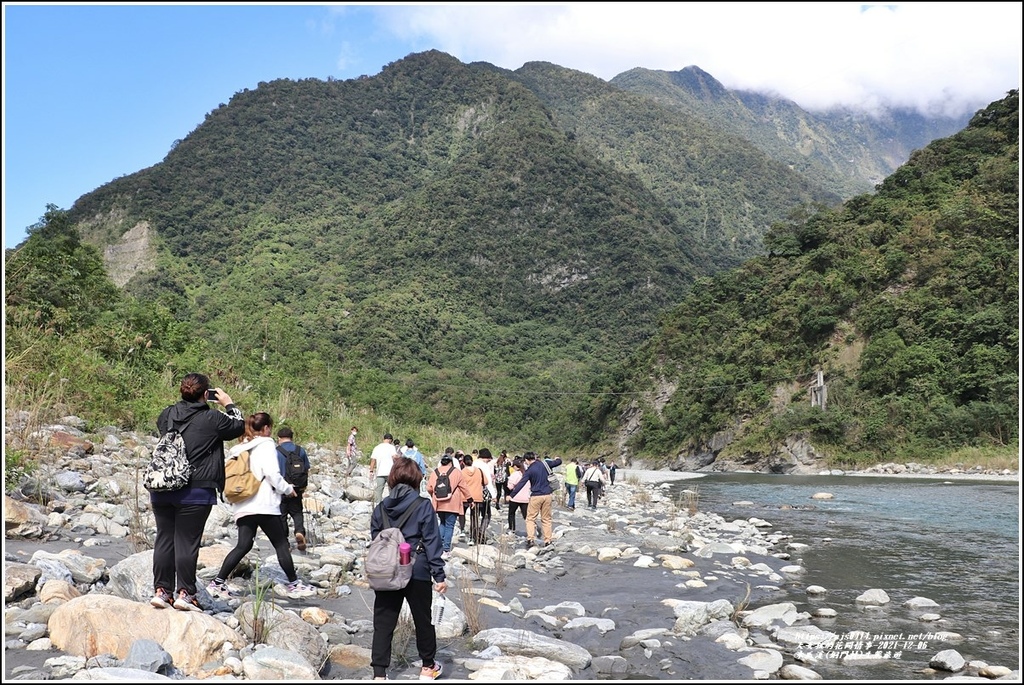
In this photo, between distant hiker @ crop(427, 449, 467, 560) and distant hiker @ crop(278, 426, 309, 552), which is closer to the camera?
distant hiker @ crop(278, 426, 309, 552)

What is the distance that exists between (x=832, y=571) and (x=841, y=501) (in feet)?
48.9

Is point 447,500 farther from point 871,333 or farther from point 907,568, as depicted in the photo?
point 871,333

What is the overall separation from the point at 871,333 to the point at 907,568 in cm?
4498

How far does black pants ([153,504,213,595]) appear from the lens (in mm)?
5457

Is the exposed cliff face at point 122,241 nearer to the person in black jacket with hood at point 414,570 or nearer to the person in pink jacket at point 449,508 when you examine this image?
the person in pink jacket at point 449,508

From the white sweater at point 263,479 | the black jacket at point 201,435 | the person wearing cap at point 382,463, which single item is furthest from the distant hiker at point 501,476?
the black jacket at point 201,435

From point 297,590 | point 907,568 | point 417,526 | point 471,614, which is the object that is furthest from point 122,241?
point 417,526

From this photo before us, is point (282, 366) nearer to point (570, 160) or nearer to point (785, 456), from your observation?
point (785, 456)

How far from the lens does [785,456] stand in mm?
50375

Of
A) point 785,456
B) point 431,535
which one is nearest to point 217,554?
point 431,535

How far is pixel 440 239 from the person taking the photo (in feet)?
431

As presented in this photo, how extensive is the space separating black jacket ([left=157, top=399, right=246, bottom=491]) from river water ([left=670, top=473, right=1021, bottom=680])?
5523 millimetres

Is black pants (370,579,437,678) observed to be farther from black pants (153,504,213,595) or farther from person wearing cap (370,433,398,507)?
person wearing cap (370,433,398,507)

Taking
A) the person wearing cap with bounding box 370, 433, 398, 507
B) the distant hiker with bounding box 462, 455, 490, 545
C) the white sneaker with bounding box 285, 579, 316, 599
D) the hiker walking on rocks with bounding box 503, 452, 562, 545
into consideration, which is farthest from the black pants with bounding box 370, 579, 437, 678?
the person wearing cap with bounding box 370, 433, 398, 507
